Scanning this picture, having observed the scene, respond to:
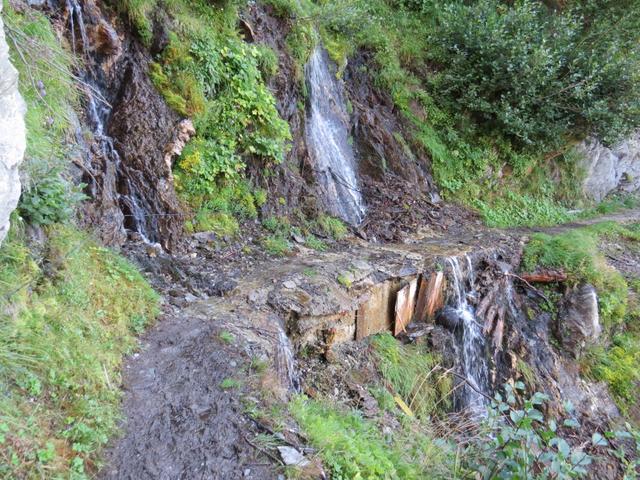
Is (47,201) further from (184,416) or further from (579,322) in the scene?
(579,322)

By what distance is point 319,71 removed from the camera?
345 inches

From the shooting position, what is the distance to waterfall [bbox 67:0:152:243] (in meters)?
4.95

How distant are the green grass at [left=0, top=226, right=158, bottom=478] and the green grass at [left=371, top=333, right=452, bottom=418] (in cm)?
319

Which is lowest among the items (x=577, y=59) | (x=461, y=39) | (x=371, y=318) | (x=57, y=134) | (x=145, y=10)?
(x=371, y=318)

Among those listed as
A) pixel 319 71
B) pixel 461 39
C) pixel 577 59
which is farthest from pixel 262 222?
pixel 577 59

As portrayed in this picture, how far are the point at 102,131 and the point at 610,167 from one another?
16106mm

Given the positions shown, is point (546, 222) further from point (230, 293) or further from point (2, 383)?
point (2, 383)

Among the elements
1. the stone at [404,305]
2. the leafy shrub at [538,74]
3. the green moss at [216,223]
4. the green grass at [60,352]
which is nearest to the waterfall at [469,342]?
the stone at [404,305]

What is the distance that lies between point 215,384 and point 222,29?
5577 millimetres

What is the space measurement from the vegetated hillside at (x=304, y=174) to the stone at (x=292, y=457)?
10cm

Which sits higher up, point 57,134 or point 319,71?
point 319,71

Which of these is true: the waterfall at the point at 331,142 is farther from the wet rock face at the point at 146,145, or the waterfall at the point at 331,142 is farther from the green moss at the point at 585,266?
the green moss at the point at 585,266

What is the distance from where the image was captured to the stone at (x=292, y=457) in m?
2.84

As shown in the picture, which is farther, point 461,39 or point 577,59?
point 461,39
